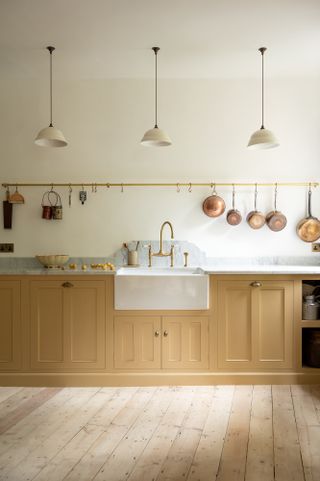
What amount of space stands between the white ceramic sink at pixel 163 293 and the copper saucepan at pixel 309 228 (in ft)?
3.91

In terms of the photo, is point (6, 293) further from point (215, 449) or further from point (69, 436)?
point (215, 449)

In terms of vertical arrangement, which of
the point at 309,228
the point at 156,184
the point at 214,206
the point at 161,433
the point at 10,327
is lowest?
the point at 161,433

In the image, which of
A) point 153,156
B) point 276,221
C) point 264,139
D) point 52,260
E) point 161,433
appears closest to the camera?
point 161,433

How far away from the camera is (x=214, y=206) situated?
183 inches

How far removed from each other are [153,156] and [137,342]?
1764 mm

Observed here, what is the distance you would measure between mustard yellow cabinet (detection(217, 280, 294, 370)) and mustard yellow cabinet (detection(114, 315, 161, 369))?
1.72 ft

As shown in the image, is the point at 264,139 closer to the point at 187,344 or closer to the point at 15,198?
the point at 187,344

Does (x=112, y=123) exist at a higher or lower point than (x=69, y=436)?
higher

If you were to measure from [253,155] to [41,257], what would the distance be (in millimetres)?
2178

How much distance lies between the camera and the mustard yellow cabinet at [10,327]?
160 inches

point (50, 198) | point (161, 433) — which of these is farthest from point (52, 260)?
point (161, 433)

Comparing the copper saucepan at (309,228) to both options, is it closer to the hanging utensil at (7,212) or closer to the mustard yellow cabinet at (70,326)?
the mustard yellow cabinet at (70,326)

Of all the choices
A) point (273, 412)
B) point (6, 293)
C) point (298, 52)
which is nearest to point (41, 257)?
point (6, 293)

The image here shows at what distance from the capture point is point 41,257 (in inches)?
175
